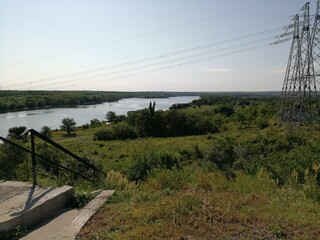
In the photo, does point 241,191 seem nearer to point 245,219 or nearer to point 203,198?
point 203,198

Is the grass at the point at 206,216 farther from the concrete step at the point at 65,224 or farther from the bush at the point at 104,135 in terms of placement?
the bush at the point at 104,135

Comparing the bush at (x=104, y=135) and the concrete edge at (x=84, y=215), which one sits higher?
the concrete edge at (x=84, y=215)

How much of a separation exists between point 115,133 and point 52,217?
223ft

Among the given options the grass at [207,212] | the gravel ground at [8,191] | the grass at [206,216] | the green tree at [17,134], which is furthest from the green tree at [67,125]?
the grass at [206,216]

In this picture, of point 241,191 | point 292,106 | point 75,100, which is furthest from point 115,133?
point 75,100

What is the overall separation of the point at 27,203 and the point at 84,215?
0.89m

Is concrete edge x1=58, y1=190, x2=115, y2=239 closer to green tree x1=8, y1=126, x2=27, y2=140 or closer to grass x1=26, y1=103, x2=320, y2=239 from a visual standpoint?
grass x1=26, y1=103, x2=320, y2=239

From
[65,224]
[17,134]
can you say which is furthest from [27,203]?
[17,134]

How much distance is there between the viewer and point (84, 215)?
5090mm

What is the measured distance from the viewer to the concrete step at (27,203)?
→ 4.57 m

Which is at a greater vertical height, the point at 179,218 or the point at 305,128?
the point at 179,218

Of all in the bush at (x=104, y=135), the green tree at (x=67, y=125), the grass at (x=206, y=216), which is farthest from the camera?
the green tree at (x=67, y=125)

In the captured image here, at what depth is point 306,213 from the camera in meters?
5.07

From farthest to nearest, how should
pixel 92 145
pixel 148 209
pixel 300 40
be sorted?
pixel 92 145 → pixel 300 40 → pixel 148 209
